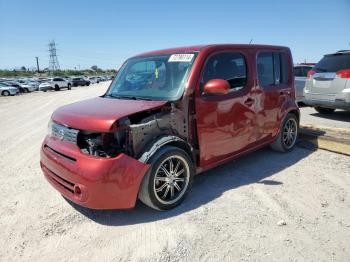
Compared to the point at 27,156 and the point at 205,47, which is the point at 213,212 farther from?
the point at 27,156

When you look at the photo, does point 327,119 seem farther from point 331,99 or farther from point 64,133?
point 64,133

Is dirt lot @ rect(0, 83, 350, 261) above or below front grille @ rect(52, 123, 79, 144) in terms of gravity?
below

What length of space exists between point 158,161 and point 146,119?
1.60 ft

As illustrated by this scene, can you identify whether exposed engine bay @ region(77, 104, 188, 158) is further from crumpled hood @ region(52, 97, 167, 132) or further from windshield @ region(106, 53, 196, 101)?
windshield @ region(106, 53, 196, 101)

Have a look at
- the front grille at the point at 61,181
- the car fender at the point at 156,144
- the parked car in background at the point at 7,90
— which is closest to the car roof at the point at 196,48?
the car fender at the point at 156,144

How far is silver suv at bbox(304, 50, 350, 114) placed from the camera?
8.07 meters

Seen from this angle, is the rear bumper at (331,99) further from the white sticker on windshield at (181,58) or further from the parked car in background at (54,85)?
the parked car in background at (54,85)

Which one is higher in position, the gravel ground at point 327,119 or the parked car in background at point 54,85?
the gravel ground at point 327,119

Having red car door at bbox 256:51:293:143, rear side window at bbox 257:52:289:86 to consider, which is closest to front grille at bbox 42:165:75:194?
red car door at bbox 256:51:293:143

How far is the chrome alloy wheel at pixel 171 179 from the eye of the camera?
3.61m

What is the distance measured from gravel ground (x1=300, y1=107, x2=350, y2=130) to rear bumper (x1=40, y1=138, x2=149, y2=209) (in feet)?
20.8

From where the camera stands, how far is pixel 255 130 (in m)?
4.81

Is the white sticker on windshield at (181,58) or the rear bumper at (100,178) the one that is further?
the white sticker on windshield at (181,58)

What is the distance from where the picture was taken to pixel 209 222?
134 inches
